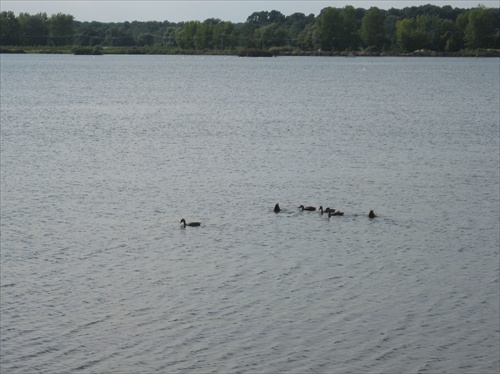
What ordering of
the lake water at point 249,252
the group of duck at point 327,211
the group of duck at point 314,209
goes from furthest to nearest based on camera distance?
the group of duck at point 327,211 → the group of duck at point 314,209 → the lake water at point 249,252

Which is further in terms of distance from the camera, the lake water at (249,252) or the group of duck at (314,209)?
the group of duck at (314,209)

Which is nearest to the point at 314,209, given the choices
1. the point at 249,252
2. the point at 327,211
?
the point at 327,211

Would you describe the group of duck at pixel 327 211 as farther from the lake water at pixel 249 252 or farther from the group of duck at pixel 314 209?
the lake water at pixel 249 252

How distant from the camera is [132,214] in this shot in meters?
30.6

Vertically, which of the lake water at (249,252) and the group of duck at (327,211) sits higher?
the group of duck at (327,211)

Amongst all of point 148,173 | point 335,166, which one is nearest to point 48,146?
point 148,173

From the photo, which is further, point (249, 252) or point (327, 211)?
point (327, 211)

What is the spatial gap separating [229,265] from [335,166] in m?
17.7

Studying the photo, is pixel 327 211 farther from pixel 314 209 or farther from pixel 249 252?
pixel 249 252

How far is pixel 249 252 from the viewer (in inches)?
1008

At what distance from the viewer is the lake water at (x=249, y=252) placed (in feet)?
60.5

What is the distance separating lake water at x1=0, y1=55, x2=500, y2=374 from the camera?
60.5 feet

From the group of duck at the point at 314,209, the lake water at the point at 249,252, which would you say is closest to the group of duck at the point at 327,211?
the group of duck at the point at 314,209

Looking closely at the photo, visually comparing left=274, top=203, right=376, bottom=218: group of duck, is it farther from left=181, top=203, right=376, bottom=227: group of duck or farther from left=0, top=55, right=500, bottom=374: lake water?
left=0, top=55, right=500, bottom=374: lake water
